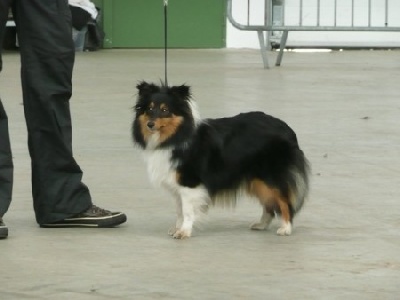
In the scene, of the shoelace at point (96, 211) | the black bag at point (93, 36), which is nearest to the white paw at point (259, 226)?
the shoelace at point (96, 211)

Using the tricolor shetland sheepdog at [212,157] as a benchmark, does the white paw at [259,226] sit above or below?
below

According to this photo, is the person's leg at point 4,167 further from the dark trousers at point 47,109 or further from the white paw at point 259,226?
the white paw at point 259,226

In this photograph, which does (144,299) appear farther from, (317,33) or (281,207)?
(317,33)

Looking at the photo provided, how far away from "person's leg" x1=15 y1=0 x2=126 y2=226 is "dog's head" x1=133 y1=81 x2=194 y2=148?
1.27ft

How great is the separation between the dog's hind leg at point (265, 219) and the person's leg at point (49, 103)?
2.76ft

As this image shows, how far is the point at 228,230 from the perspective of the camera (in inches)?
236

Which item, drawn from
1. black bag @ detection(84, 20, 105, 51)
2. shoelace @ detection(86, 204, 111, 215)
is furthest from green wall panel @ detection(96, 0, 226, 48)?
shoelace @ detection(86, 204, 111, 215)

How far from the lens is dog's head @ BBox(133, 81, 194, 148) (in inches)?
227

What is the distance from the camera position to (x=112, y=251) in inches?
215

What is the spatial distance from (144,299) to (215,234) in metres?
1.36

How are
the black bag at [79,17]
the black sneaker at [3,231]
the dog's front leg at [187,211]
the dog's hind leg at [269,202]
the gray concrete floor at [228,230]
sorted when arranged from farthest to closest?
the black bag at [79,17]
the dog's hind leg at [269,202]
the dog's front leg at [187,211]
the black sneaker at [3,231]
the gray concrete floor at [228,230]

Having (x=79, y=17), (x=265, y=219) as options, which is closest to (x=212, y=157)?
(x=265, y=219)

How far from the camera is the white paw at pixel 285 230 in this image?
19.4ft

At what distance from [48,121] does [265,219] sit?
1165mm
